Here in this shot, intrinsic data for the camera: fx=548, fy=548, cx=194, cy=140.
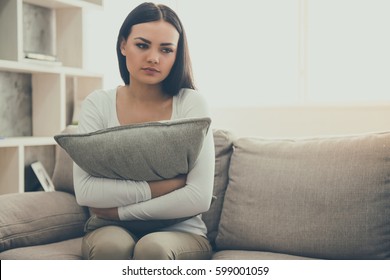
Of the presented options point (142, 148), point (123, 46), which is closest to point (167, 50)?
point (123, 46)

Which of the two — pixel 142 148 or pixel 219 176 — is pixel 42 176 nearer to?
pixel 219 176

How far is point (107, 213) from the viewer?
1503 mm

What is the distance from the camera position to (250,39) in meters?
3.34

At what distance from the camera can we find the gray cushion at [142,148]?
1430mm

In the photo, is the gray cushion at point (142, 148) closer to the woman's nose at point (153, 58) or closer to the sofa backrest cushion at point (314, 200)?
the woman's nose at point (153, 58)

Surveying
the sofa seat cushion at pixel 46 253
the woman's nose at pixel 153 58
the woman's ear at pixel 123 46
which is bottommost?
the sofa seat cushion at pixel 46 253

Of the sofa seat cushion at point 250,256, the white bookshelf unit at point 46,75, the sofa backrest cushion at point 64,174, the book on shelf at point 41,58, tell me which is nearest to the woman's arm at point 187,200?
the sofa seat cushion at point 250,256

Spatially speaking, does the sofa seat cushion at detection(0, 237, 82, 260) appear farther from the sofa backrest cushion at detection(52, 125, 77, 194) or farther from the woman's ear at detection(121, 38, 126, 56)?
the woman's ear at detection(121, 38, 126, 56)

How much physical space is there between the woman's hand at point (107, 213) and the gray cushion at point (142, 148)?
96mm
